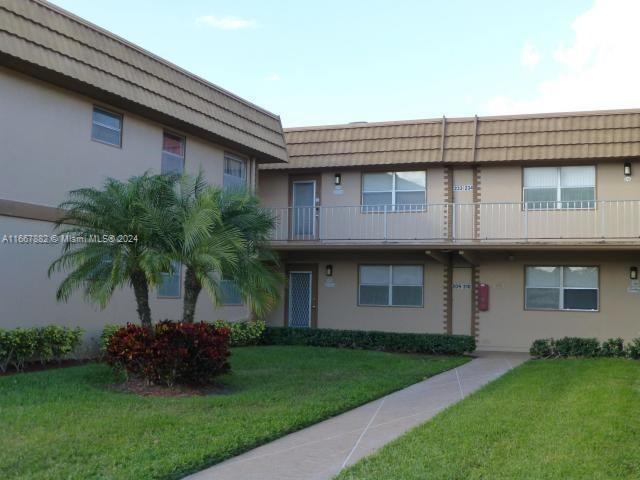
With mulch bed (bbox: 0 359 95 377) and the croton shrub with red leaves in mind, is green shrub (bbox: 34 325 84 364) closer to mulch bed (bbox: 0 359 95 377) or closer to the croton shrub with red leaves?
mulch bed (bbox: 0 359 95 377)

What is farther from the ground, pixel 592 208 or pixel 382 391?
pixel 592 208

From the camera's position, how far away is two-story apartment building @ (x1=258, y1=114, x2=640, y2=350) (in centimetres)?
1831

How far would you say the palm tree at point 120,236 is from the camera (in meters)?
10.5

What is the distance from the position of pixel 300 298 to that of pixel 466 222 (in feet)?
18.1

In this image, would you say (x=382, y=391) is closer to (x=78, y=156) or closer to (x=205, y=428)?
(x=205, y=428)

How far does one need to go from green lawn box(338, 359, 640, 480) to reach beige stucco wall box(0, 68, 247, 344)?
7.65m

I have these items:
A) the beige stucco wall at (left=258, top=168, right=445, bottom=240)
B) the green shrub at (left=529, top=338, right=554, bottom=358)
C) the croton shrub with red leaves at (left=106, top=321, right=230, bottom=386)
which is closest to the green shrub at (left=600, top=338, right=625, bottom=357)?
the green shrub at (left=529, top=338, right=554, bottom=358)

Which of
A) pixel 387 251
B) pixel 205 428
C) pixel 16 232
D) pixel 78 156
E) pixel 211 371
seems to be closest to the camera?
pixel 205 428

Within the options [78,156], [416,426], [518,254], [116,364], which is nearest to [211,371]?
[116,364]

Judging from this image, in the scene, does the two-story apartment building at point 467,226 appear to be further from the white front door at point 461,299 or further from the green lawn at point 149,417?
the green lawn at point 149,417

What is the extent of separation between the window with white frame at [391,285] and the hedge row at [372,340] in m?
1.94

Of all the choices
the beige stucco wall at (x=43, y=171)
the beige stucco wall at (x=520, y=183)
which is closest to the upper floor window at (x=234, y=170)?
the beige stucco wall at (x=43, y=171)

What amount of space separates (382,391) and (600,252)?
31.7ft

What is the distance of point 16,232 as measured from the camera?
41.2ft
